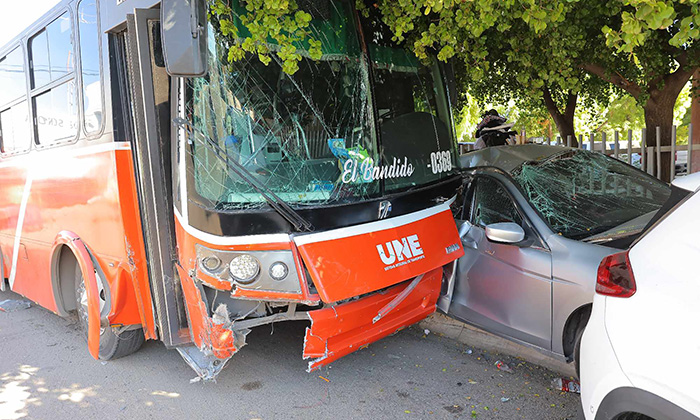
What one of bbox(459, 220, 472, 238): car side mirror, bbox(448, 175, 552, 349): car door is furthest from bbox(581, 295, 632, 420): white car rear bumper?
bbox(459, 220, 472, 238): car side mirror

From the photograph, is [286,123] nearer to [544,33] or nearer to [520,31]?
[544,33]

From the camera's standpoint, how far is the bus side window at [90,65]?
4.12 meters

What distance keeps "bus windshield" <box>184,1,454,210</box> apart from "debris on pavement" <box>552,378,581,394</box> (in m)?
1.87

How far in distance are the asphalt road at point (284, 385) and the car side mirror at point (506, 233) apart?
1150 millimetres

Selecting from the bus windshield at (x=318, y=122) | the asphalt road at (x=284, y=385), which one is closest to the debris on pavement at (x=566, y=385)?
the asphalt road at (x=284, y=385)

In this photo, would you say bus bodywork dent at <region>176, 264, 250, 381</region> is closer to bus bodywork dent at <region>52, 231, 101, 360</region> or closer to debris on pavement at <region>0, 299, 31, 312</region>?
bus bodywork dent at <region>52, 231, 101, 360</region>

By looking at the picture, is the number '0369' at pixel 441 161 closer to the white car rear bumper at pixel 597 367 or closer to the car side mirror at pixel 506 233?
the car side mirror at pixel 506 233

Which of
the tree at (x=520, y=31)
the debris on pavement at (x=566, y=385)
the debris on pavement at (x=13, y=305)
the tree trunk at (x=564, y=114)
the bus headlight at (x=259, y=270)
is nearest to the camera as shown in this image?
the tree at (x=520, y=31)

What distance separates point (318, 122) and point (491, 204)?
5.83 ft

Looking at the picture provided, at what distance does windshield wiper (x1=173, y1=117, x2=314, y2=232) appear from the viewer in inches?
132

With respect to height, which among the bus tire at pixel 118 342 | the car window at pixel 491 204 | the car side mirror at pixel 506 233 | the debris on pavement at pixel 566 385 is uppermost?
the car window at pixel 491 204

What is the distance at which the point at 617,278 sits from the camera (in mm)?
2285

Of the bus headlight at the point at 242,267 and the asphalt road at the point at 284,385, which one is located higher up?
the bus headlight at the point at 242,267

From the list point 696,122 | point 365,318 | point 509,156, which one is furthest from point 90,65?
point 696,122
